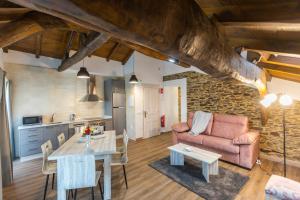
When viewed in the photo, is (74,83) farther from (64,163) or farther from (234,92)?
(234,92)

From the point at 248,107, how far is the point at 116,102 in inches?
169

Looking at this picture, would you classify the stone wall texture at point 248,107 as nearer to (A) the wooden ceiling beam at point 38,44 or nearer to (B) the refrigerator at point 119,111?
(B) the refrigerator at point 119,111

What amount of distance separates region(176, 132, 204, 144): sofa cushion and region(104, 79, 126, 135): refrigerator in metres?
2.39

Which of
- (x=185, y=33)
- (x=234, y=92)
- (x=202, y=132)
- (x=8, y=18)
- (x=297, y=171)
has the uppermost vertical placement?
(x=8, y=18)

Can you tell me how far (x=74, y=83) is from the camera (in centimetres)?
514

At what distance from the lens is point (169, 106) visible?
6.94 meters

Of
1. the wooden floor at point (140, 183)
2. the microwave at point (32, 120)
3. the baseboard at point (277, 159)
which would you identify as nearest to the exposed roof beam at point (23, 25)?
the wooden floor at point (140, 183)

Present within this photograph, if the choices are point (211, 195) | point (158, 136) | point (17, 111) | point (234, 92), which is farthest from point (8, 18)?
point (158, 136)

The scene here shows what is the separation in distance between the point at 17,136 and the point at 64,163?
330 centimetres

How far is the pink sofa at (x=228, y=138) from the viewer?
10.7 ft

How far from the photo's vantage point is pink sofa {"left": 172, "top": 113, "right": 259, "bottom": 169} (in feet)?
10.7

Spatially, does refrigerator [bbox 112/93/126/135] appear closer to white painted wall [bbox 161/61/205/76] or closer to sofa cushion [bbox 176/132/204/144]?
white painted wall [bbox 161/61/205/76]

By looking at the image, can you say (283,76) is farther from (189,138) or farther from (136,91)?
(136,91)

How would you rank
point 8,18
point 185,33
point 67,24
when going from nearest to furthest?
point 185,33, point 8,18, point 67,24
